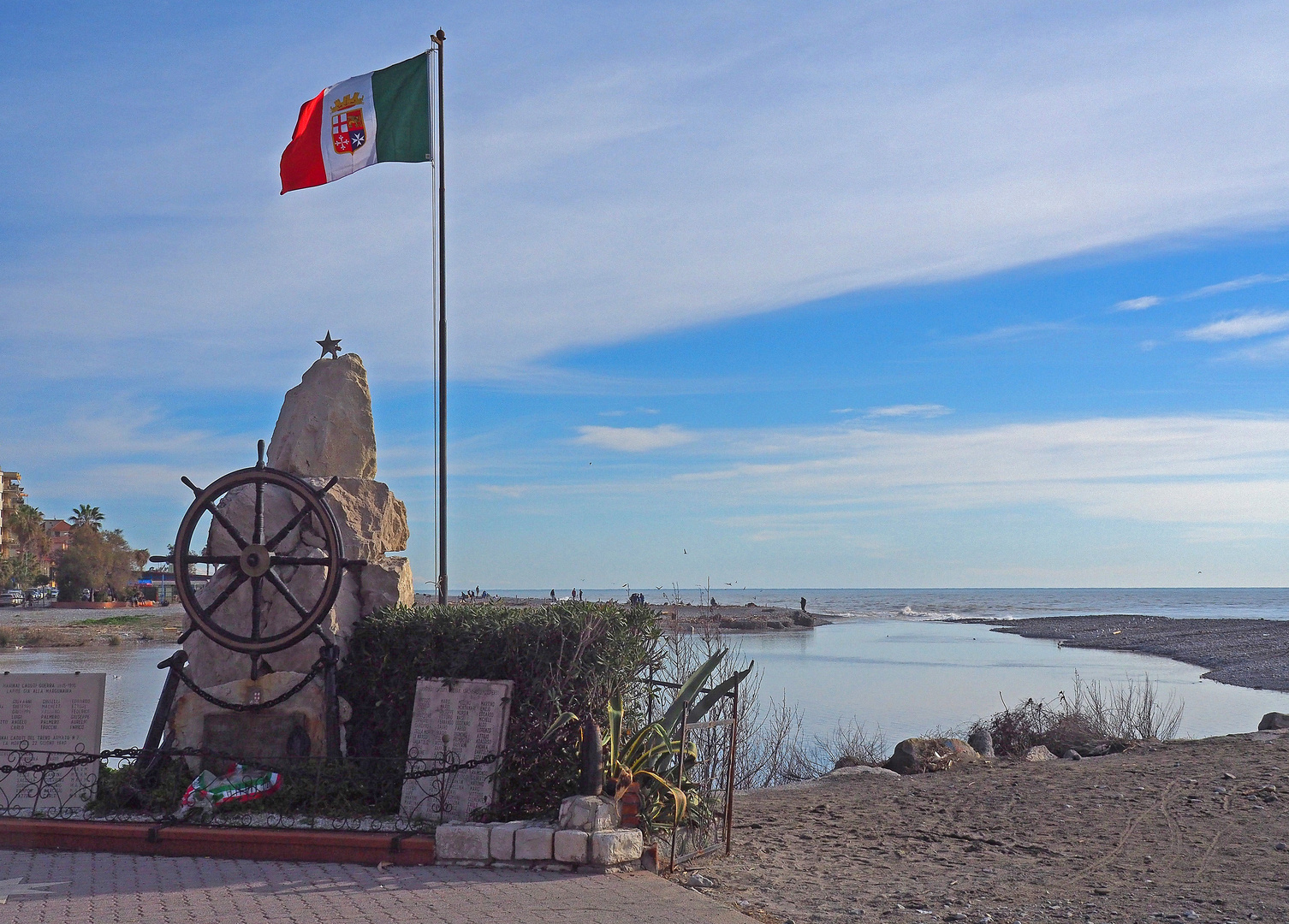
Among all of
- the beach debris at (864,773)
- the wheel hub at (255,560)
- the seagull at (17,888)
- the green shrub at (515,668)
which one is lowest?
the beach debris at (864,773)

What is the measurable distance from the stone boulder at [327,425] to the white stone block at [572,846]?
3840 millimetres

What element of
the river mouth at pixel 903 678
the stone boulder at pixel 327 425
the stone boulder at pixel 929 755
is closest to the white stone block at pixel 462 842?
the stone boulder at pixel 327 425

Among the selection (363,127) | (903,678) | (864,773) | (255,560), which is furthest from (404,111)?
(903,678)

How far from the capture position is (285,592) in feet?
23.6

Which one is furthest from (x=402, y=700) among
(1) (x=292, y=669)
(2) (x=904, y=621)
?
(2) (x=904, y=621)

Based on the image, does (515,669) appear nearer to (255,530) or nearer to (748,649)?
(255,530)

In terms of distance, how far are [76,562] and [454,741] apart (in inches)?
3233

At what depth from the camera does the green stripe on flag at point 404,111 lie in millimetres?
10641

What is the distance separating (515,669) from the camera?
6.72 metres

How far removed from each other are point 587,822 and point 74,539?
9231cm

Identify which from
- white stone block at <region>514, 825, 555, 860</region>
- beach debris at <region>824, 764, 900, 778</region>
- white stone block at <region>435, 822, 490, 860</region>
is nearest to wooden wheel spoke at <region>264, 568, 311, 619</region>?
white stone block at <region>435, 822, 490, 860</region>

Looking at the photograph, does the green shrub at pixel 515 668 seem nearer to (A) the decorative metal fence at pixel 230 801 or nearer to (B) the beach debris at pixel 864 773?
(A) the decorative metal fence at pixel 230 801

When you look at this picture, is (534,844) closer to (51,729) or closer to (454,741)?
(454,741)

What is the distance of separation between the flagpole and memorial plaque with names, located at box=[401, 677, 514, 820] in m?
2.56
